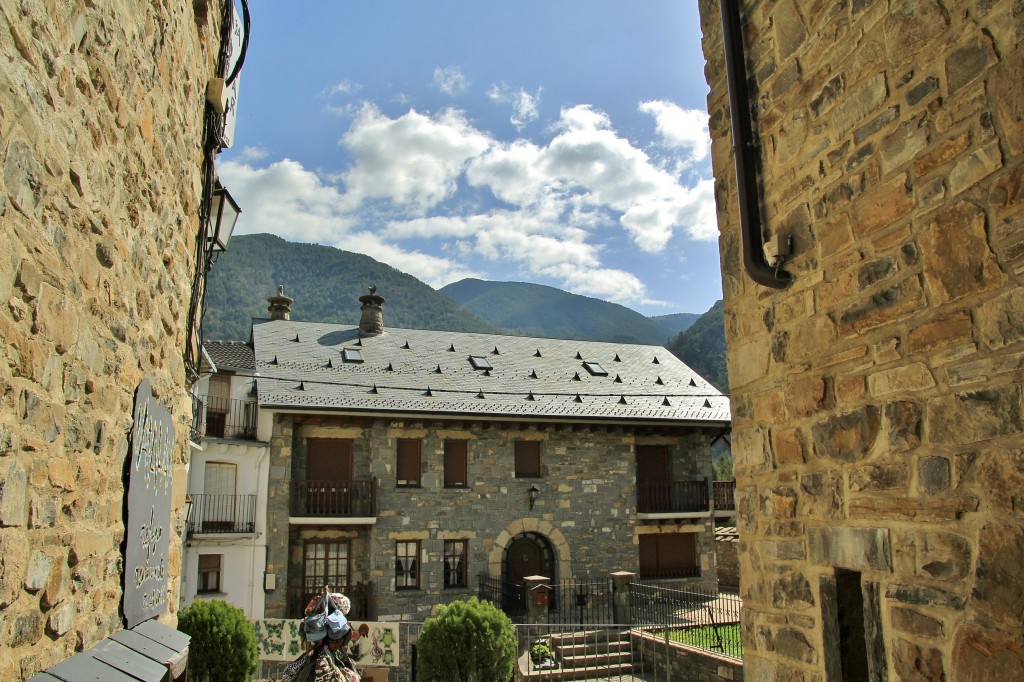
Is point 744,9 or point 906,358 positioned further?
point 744,9

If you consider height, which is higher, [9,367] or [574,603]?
[9,367]

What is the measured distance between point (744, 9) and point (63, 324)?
3601 mm

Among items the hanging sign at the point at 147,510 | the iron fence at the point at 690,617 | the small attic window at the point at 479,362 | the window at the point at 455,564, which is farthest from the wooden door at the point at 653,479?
the hanging sign at the point at 147,510

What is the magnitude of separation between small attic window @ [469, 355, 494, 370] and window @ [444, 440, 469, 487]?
2.98 metres

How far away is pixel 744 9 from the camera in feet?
13.3

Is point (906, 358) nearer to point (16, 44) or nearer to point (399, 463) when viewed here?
point (16, 44)

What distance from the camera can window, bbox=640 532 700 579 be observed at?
19.1 m

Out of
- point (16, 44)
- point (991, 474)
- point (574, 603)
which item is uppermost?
point (16, 44)

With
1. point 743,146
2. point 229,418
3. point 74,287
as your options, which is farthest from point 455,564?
point 74,287

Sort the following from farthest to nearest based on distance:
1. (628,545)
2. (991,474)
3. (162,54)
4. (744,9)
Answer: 1. (628,545)
2. (744,9)
3. (162,54)
4. (991,474)

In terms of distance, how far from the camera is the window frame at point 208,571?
15273 mm

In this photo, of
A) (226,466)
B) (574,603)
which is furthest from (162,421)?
(574,603)

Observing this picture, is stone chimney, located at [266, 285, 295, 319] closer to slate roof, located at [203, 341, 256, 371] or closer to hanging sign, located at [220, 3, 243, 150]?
slate roof, located at [203, 341, 256, 371]

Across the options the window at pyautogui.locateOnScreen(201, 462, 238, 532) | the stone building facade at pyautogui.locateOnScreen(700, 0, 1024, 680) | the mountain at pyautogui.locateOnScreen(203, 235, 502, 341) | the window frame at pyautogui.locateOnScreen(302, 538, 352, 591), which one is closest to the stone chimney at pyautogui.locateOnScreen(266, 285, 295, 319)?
the window at pyautogui.locateOnScreen(201, 462, 238, 532)
